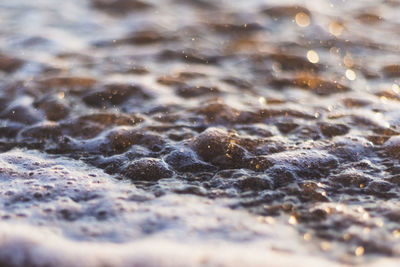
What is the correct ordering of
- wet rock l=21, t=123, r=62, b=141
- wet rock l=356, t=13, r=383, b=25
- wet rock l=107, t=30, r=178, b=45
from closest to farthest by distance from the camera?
wet rock l=21, t=123, r=62, b=141 → wet rock l=107, t=30, r=178, b=45 → wet rock l=356, t=13, r=383, b=25

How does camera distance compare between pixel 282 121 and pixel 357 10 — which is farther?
pixel 357 10

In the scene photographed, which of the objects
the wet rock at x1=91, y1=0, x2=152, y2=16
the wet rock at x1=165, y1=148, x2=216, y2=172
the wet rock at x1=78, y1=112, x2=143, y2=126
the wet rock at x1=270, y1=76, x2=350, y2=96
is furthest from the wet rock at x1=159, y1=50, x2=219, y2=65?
the wet rock at x1=165, y1=148, x2=216, y2=172

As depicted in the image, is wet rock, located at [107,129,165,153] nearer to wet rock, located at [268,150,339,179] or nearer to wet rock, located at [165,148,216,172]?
wet rock, located at [165,148,216,172]

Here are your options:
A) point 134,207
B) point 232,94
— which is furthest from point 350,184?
point 232,94

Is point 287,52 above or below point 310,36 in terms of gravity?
below

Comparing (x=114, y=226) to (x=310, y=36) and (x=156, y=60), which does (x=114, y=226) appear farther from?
(x=310, y=36)

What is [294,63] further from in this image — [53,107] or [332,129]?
[53,107]

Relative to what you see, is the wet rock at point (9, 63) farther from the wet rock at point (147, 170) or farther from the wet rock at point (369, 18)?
the wet rock at point (369, 18)

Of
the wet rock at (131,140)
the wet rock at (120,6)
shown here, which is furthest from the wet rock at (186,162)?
the wet rock at (120,6)
